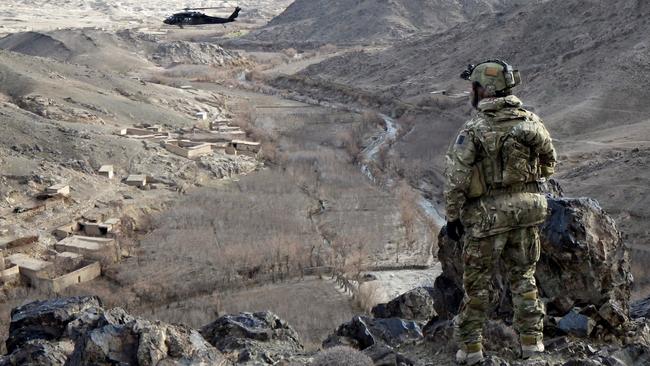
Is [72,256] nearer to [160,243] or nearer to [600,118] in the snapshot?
[160,243]

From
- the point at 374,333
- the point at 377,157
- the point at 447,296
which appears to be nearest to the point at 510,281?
the point at 447,296

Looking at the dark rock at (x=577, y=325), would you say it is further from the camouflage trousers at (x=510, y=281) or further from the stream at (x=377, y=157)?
the stream at (x=377, y=157)

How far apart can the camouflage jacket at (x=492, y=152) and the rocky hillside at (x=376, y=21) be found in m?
47.7

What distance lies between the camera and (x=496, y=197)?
467 cm

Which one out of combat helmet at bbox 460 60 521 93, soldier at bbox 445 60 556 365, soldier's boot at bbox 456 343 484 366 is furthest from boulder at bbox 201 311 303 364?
combat helmet at bbox 460 60 521 93

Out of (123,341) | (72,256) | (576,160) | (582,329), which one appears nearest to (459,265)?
(582,329)

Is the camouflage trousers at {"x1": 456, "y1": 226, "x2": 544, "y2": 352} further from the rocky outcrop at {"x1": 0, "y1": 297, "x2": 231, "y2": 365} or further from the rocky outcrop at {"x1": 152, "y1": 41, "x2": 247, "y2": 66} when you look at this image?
the rocky outcrop at {"x1": 152, "y1": 41, "x2": 247, "y2": 66}

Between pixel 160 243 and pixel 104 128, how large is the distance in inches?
333

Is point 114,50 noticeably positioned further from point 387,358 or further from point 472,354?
point 472,354

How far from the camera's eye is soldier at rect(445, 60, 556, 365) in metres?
4.61

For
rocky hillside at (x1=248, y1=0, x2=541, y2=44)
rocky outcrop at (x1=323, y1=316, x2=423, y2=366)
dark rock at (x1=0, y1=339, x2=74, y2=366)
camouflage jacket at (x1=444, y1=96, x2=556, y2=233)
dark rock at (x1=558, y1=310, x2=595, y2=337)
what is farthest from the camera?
rocky hillside at (x1=248, y1=0, x2=541, y2=44)

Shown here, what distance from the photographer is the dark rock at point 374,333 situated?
6328 millimetres

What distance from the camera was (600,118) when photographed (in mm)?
23203

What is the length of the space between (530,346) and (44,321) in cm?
389
